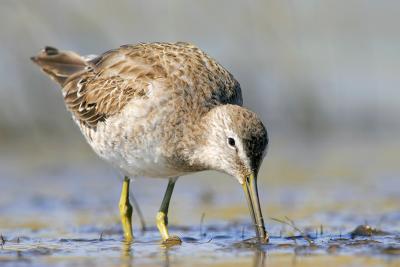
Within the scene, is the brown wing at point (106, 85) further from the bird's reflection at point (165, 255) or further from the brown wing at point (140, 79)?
the bird's reflection at point (165, 255)

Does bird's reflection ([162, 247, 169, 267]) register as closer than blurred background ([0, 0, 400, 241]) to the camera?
Yes

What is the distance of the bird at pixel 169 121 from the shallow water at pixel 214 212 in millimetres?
439

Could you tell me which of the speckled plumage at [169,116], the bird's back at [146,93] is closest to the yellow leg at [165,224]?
the speckled plumage at [169,116]

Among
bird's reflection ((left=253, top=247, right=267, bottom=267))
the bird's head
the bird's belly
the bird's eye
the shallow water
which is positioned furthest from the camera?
the bird's belly

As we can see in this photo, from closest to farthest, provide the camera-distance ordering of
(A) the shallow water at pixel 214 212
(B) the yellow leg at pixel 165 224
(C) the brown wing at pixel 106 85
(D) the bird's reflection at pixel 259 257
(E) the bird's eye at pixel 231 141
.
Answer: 1. (D) the bird's reflection at pixel 259 257
2. (A) the shallow water at pixel 214 212
3. (E) the bird's eye at pixel 231 141
4. (B) the yellow leg at pixel 165 224
5. (C) the brown wing at pixel 106 85

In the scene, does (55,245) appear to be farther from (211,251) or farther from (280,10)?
(280,10)

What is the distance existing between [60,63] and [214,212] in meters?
2.34

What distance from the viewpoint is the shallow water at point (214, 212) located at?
694cm

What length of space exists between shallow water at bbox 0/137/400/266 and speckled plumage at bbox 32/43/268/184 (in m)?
0.71

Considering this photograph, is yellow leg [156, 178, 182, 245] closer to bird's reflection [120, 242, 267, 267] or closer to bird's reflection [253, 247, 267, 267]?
bird's reflection [120, 242, 267, 267]

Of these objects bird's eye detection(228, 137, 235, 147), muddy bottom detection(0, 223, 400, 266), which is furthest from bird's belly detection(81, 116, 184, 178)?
bird's eye detection(228, 137, 235, 147)

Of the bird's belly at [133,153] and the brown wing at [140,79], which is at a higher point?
the brown wing at [140,79]

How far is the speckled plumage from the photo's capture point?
25.0 feet

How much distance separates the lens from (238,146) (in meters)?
7.47
